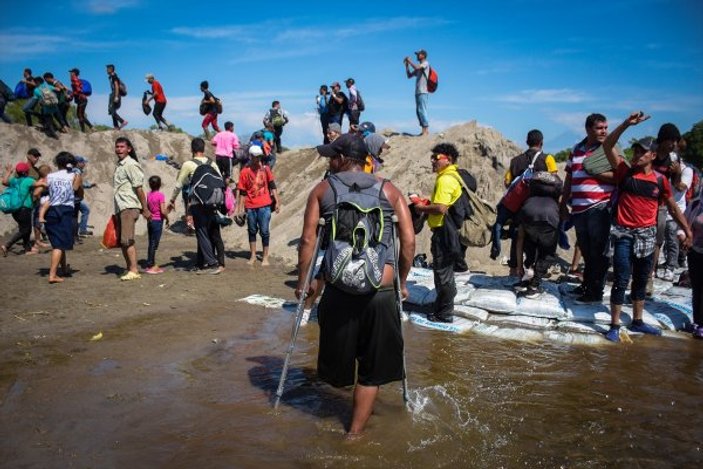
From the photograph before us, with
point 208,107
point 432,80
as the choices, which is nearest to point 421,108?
point 432,80

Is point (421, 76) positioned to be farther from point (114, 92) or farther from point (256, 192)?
point (114, 92)

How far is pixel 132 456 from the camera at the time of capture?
2934mm

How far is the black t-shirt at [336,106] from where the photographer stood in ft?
45.8

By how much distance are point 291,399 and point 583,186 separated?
3997 millimetres

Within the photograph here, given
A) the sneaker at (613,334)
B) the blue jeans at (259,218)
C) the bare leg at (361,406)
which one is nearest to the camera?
the bare leg at (361,406)

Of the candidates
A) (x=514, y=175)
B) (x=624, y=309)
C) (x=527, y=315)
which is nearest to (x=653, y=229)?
(x=624, y=309)

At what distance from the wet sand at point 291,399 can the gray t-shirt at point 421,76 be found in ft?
27.4

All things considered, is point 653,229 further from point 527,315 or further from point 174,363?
point 174,363

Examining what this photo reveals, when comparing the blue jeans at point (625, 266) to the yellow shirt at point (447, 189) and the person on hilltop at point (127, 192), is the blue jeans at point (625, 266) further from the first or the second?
the person on hilltop at point (127, 192)

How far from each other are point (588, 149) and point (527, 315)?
2.06 meters

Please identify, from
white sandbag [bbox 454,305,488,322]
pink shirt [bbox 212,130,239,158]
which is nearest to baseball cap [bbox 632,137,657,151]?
white sandbag [bbox 454,305,488,322]

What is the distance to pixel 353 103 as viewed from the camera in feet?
46.3

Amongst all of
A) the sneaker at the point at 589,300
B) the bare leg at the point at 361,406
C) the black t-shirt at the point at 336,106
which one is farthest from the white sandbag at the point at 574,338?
the black t-shirt at the point at 336,106

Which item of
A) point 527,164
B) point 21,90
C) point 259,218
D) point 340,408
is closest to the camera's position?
point 340,408
